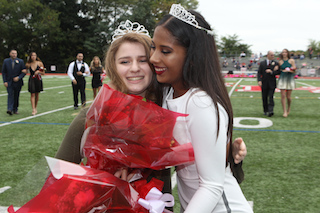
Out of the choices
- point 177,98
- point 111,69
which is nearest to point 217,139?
point 177,98

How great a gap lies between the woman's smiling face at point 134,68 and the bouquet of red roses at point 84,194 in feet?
2.35

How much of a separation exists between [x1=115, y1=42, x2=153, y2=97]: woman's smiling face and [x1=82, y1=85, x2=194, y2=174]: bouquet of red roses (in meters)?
0.55

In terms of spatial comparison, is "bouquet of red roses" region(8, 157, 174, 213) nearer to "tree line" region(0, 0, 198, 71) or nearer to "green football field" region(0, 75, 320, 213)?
"green football field" region(0, 75, 320, 213)

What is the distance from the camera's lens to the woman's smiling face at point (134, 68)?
1771mm

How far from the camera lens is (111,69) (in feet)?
6.07

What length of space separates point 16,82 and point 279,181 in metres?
8.13

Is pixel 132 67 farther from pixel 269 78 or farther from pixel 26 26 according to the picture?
pixel 26 26

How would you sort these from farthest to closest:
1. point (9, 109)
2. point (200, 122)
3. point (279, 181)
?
point (9, 109)
point (279, 181)
point (200, 122)

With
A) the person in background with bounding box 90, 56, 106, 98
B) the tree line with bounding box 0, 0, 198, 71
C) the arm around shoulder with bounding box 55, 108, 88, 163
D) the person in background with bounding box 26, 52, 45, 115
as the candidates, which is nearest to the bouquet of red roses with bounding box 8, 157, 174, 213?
the arm around shoulder with bounding box 55, 108, 88, 163

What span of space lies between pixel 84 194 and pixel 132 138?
10.0 inches

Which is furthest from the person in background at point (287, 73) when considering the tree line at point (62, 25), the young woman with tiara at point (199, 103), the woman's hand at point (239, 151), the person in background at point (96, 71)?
the tree line at point (62, 25)

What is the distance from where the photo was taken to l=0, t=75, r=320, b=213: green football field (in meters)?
3.41

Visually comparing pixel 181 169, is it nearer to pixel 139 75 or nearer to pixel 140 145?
→ pixel 140 145

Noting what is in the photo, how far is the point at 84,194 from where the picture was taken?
1069 millimetres
